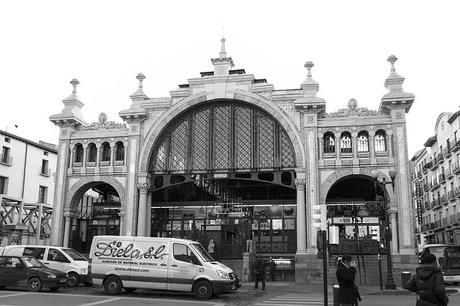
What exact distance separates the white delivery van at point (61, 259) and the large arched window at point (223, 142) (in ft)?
34.2

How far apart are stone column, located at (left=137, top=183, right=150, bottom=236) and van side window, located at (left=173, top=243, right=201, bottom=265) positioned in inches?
488

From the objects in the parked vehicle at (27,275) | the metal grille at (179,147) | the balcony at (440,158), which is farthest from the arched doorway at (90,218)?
the balcony at (440,158)

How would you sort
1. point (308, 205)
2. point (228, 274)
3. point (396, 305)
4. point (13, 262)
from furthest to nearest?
point (308, 205), point (13, 262), point (228, 274), point (396, 305)

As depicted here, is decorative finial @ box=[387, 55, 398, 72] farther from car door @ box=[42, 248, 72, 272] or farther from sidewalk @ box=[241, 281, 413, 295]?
car door @ box=[42, 248, 72, 272]

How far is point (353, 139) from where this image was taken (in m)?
28.5

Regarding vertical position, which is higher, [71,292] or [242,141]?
[242,141]

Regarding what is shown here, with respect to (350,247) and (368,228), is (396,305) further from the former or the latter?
(368,228)

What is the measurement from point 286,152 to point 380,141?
5.45 meters

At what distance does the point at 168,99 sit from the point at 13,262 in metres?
15.0

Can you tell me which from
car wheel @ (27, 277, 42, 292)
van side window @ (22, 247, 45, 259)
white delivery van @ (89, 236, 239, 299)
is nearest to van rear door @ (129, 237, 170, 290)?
white delivery van @ (89, 236, 239, 299)

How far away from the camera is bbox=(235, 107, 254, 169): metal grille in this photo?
29.5 m

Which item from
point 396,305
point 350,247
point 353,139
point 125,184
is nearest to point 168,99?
point 125,184

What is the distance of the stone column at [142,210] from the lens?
29656 millimetres

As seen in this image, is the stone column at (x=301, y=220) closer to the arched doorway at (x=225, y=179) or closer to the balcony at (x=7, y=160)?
the arched doorway at (x=225, y=179)
